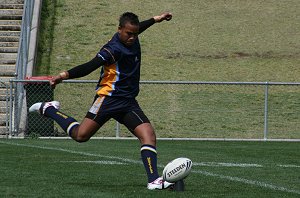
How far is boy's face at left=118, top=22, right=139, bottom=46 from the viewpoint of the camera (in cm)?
932

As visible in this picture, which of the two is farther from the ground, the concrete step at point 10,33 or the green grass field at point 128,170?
the concrete step at point 10,33

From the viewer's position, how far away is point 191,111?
23266 mm

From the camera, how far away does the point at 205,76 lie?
26266mm

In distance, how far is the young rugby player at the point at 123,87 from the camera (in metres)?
9.30

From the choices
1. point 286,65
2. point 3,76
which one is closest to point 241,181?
point 3,76

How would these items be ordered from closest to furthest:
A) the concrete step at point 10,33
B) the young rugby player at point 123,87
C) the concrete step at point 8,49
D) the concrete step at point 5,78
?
the young rugby player at point 123,87
the concrete step at point 5,78
the concrete step at point 8,49
the concrete step at point 10,33

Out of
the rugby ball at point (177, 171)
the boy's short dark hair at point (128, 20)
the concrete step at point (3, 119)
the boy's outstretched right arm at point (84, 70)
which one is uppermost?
the boy's short dark hair at point (128, 20)

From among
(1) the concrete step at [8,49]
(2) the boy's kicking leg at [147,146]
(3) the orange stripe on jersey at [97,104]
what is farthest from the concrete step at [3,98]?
(2) the boy's kicking leg at [147,146]

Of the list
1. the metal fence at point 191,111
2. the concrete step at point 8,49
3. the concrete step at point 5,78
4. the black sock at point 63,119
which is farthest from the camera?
the concrete step at point 8,49

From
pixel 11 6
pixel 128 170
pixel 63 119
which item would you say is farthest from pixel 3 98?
pixel 63 119

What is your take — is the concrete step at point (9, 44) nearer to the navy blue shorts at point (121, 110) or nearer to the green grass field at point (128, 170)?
the green grass field at point (128, 170)

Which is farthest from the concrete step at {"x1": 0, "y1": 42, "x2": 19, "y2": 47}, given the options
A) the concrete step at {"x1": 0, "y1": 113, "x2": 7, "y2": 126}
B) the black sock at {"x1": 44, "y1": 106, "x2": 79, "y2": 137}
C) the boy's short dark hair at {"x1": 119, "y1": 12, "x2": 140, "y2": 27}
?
the boy's short dark hair at {"x1": 119, "y1": 12, "x2": 140, "y2": 27}

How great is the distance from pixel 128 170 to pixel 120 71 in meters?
2.48

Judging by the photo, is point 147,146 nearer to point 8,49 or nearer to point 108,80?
point 108,80
